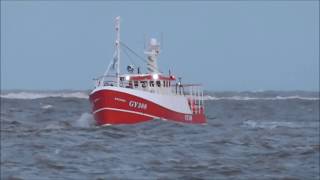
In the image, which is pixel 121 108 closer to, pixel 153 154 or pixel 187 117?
pixel 187 117

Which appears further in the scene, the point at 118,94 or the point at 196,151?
the point at 118,94

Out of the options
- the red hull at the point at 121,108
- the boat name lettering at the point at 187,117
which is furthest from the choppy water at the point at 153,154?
the boat name lettering at the point at 187,117

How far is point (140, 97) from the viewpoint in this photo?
37.9 meters

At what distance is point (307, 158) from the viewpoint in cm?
2430

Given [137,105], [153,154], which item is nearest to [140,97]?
[137,105]

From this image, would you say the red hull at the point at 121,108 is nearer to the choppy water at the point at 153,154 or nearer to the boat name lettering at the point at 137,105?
the boat name lettering at the point at 137,105

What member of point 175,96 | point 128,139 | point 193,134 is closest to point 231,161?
point 128,139

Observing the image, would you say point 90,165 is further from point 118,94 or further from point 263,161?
point 118,94

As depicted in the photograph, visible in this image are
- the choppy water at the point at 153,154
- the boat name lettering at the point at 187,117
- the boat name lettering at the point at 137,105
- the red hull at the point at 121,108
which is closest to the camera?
the choppy water at the point at 153,154

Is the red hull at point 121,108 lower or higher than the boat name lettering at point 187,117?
higher

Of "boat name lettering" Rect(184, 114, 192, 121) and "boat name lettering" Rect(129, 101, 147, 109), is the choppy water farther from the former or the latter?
"boat name lettering" Rect(184, 114, 192, 121)

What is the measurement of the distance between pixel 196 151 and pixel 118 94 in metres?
11.7

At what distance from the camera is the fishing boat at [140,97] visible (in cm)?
3769

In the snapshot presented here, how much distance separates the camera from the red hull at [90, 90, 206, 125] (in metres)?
37.5
